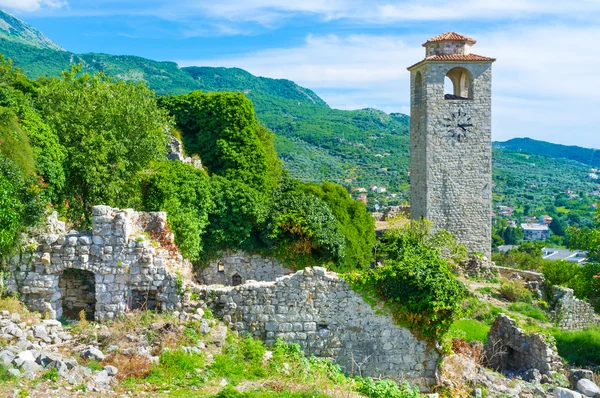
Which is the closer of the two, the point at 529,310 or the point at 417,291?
the point at 417,291

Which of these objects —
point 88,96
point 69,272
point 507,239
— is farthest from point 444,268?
point 507,239

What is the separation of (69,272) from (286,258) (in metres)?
7.18

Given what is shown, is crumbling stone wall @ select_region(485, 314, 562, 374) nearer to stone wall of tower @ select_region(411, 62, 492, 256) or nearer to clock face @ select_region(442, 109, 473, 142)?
Answer: stone wall of tower @ select_region(411, 62, 492, 256)

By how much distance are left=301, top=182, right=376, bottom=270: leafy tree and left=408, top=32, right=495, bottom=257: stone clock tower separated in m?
6.90

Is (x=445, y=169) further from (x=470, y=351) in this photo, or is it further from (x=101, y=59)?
(x=101, y=59)

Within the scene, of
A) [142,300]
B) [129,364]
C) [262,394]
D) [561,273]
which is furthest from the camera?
[561,273]

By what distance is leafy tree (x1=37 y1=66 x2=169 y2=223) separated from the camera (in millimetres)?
17469

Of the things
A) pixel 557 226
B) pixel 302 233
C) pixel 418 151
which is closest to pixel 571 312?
pixel 302 233

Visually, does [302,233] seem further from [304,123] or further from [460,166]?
[304,123]

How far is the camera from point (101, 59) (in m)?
139

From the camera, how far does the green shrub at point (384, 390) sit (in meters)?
12.2

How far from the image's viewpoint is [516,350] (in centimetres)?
1689

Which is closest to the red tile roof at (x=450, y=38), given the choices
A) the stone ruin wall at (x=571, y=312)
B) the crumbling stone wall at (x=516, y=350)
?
the stone ruin wall at (x=571, y=312)

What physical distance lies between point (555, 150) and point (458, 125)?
541ft
